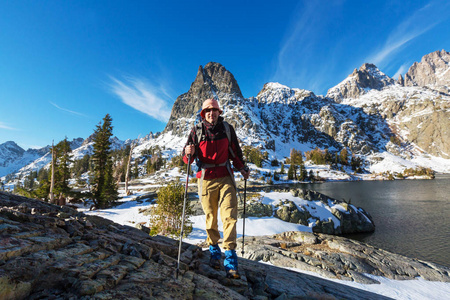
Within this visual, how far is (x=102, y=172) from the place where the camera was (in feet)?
97.6

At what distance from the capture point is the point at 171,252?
18.3 ft

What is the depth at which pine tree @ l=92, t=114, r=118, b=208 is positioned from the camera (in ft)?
92.2

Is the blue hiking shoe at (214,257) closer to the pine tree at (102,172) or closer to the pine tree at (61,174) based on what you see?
the pine tree at (102,172)

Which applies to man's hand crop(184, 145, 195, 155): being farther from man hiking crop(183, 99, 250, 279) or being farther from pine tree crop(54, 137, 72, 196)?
pine tree crop(54, 137, 72, 196)

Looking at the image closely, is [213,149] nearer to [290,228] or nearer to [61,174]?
[290,228]

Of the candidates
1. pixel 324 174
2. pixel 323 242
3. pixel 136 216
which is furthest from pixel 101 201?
pixel 324 174

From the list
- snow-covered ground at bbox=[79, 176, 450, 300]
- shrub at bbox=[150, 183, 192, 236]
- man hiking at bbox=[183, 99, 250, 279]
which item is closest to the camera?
man hiking at bbox=[183, 99, 250, 279]

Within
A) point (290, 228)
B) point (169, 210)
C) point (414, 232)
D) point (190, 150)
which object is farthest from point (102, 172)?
point (414, 232)

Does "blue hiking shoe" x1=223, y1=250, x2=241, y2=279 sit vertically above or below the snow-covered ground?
above

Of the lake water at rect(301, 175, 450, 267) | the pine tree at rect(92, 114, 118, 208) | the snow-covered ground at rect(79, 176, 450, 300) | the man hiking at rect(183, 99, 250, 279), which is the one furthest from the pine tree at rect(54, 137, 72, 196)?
the lake water at rect(301, 175, 450, 267)

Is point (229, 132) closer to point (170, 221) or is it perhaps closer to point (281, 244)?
point (281, 244)

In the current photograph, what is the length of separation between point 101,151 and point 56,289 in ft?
111

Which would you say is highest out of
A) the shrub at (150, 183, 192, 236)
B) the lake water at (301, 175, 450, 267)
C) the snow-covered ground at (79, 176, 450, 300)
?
the shrub at (150, 183, 192, 236)

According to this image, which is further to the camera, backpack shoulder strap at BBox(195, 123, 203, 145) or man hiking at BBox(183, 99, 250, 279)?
backpack shoulder strap at BBox(195, 123, 203, 145)
